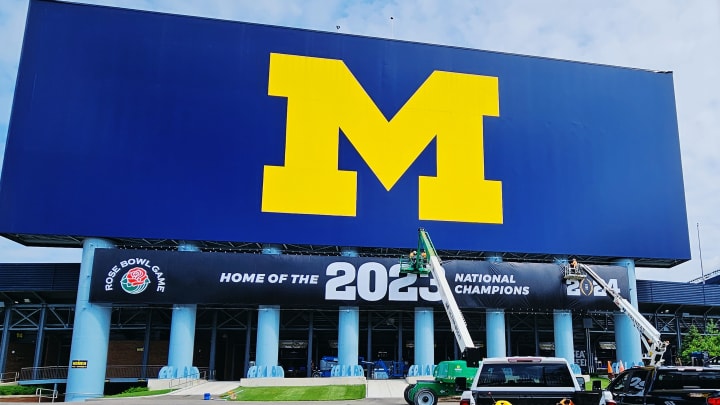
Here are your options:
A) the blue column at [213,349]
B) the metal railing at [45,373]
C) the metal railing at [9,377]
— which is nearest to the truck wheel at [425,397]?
the blue column at [213,349]

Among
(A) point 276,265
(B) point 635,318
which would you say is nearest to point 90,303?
(A) point 276,265

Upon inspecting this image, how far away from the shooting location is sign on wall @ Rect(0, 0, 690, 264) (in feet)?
108

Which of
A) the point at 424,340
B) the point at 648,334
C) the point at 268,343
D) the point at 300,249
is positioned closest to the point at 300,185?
the point at 300,249

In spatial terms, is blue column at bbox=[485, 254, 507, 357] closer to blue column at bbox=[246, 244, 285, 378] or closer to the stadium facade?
the stadium facade

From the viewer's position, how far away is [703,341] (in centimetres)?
4075

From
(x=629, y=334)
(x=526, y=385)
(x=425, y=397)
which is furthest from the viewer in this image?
(x=629, y=334)

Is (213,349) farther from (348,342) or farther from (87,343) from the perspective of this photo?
(348,342)

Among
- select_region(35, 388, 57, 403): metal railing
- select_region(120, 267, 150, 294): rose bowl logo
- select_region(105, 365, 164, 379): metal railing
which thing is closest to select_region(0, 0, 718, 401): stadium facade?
select_region(120, 267, 150, 294): rose bowl logo

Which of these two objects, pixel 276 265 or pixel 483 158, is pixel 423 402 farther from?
pixel 483 158

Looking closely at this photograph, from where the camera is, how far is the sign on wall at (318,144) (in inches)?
1294

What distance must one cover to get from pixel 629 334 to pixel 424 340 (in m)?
13.6

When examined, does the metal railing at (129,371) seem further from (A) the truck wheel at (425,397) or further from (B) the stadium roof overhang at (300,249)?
(A) the truck wheel at (425,397)

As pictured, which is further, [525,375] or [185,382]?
[185,382]

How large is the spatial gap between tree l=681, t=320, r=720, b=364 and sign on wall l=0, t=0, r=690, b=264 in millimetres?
7124
